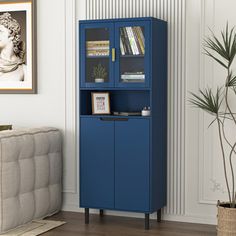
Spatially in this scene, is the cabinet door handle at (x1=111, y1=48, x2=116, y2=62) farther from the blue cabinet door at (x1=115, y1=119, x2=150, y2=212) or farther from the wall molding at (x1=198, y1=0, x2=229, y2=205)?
the wall molding at (x1=198, y1=0, x2=229, y2=205)

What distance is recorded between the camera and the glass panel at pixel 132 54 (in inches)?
205

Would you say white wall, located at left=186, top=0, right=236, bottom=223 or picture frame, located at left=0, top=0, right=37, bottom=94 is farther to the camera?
picture frame, located at left=0, top=0, right=37, bottom=94

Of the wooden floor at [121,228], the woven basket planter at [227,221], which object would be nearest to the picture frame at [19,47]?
the wooden floor at [121,228]

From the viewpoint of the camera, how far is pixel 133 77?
206 inches

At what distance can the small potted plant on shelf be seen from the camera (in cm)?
536

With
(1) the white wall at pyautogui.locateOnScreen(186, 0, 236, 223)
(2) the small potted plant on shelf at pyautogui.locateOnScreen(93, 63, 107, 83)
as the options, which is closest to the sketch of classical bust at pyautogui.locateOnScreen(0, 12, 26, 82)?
(2) the small potted plant on shelf at pyautogui.locateOnScreen(93, 63, 107, 83)

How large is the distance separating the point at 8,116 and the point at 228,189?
235 cm

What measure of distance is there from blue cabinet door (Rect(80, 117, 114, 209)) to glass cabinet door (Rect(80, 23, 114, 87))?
13.5 inches

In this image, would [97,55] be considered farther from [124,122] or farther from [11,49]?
[11,49]

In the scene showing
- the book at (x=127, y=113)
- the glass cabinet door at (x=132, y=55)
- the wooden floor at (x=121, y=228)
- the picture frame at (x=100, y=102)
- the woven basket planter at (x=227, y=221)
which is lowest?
the wooden floor at (x=121, y=228)

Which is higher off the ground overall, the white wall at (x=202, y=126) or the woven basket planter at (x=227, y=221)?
the white wall at (x=202, y=126)

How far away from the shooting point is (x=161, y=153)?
5.39 m

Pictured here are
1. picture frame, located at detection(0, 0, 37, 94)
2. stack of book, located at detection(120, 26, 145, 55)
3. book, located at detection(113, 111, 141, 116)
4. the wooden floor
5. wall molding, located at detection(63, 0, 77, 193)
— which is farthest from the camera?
picture frame, located at detection(0, 0, 37, 94)

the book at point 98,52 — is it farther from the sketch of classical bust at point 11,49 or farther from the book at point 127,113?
the sketch of classical bust at point 11,49
